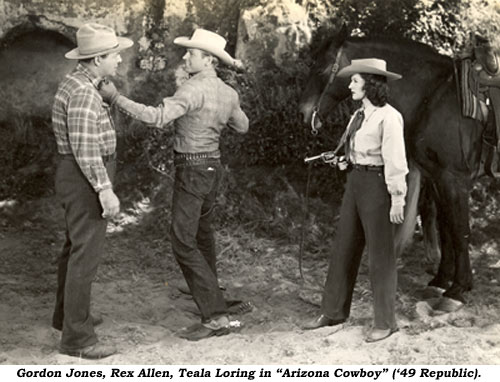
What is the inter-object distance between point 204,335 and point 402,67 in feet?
9.03

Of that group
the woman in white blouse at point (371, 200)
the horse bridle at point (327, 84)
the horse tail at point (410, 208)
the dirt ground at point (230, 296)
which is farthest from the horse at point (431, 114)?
the woman in white blouse at point (371, 200)

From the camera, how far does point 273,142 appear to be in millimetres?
9023

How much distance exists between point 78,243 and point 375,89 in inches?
90.5

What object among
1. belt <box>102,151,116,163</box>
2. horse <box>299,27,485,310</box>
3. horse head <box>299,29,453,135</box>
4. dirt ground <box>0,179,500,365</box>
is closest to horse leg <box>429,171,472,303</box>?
horse <box>299,27,485,310</box>

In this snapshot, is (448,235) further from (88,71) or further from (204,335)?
(88,71)

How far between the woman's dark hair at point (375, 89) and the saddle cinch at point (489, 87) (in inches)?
53.4

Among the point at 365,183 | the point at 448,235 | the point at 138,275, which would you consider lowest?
the point at 138,275

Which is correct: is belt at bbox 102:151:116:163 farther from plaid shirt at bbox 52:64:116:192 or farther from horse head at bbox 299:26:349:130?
horse head at bbox 299:26:349:130

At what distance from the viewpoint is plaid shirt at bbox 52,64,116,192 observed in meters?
5.56

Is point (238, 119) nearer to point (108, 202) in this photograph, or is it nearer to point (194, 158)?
point (194, 158)

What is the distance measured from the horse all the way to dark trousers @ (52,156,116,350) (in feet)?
6.85

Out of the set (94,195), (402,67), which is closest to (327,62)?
(402,67)

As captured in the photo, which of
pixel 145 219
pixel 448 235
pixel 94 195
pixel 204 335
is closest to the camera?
pixel 94 195

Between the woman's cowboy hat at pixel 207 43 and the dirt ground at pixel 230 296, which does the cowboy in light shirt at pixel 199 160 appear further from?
the dirt ground at pixel 230 296
